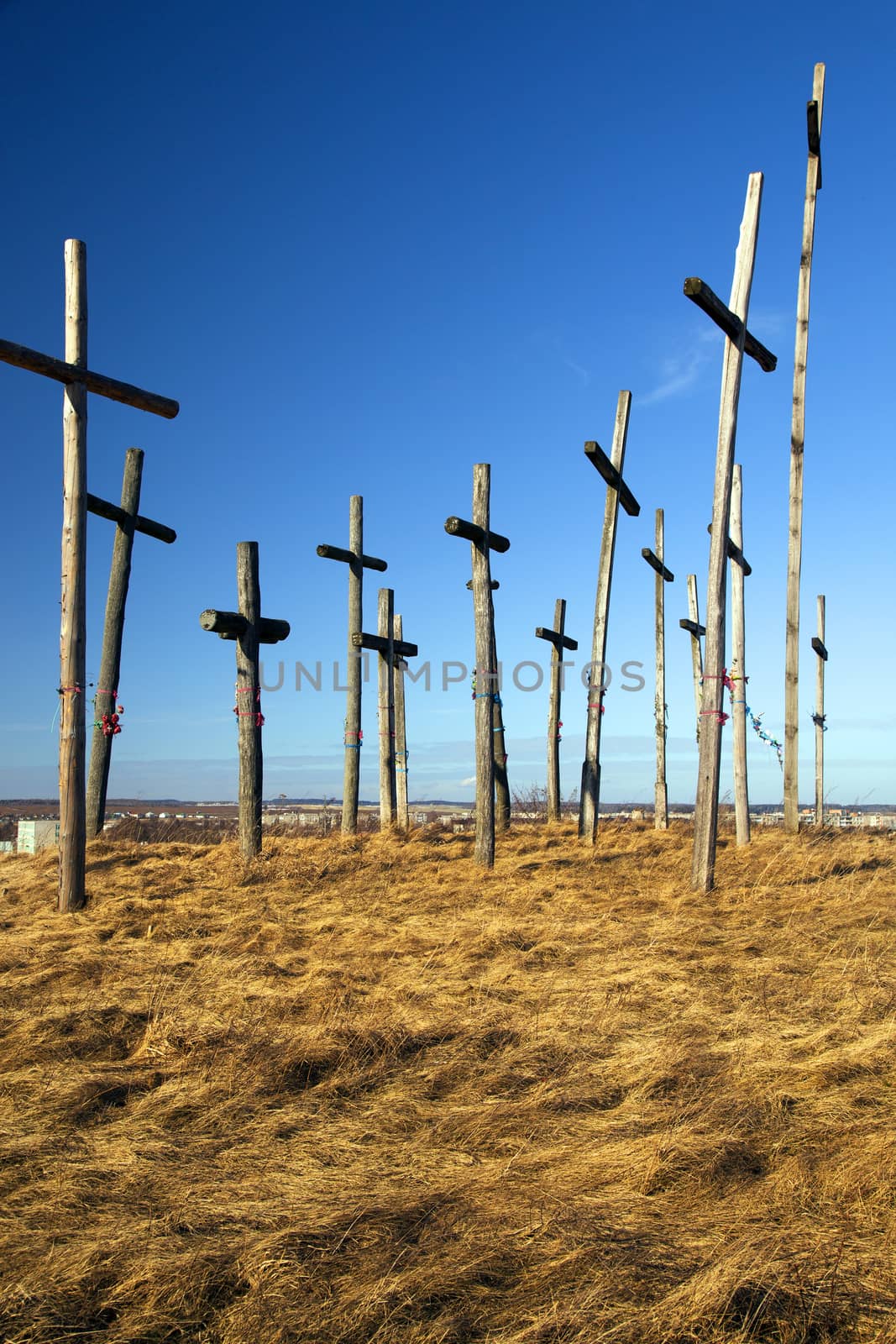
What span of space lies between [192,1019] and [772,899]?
19.0ft

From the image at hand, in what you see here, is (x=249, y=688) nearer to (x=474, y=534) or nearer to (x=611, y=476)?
(x=474, y=534)

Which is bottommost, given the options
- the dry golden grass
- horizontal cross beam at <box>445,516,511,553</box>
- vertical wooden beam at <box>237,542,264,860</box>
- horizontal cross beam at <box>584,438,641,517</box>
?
the dry golden grass

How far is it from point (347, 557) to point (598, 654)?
14.7ft

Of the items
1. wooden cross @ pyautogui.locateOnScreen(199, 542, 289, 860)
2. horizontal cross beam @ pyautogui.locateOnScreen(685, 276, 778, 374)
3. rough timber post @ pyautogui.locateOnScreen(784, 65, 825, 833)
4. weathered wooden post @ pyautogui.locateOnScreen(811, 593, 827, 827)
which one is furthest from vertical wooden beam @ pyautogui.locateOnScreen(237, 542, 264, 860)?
weathered wooden post @ pyautogui.locateOnScreen(811, 593, 827, 827)

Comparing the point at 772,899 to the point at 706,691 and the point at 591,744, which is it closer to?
the point at 706,691

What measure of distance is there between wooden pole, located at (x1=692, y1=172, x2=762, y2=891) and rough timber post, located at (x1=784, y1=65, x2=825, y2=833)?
436cm

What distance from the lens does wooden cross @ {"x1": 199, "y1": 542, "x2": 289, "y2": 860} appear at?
10.6 metres

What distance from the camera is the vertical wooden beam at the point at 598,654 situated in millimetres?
12531

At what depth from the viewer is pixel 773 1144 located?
353 centimetres

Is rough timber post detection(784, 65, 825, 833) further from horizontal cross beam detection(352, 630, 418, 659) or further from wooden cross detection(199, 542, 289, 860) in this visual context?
wooden cross detection(199, 542, 289, 860)

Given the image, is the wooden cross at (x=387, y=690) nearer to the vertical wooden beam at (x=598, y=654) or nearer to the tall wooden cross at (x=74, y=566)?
the vertical wooden beam at (x=598, y=654)

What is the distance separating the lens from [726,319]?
9.37 meters

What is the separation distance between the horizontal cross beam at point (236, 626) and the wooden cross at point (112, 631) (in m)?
2.20

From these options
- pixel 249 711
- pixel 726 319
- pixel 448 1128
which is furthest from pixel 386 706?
pixel 448 1128
